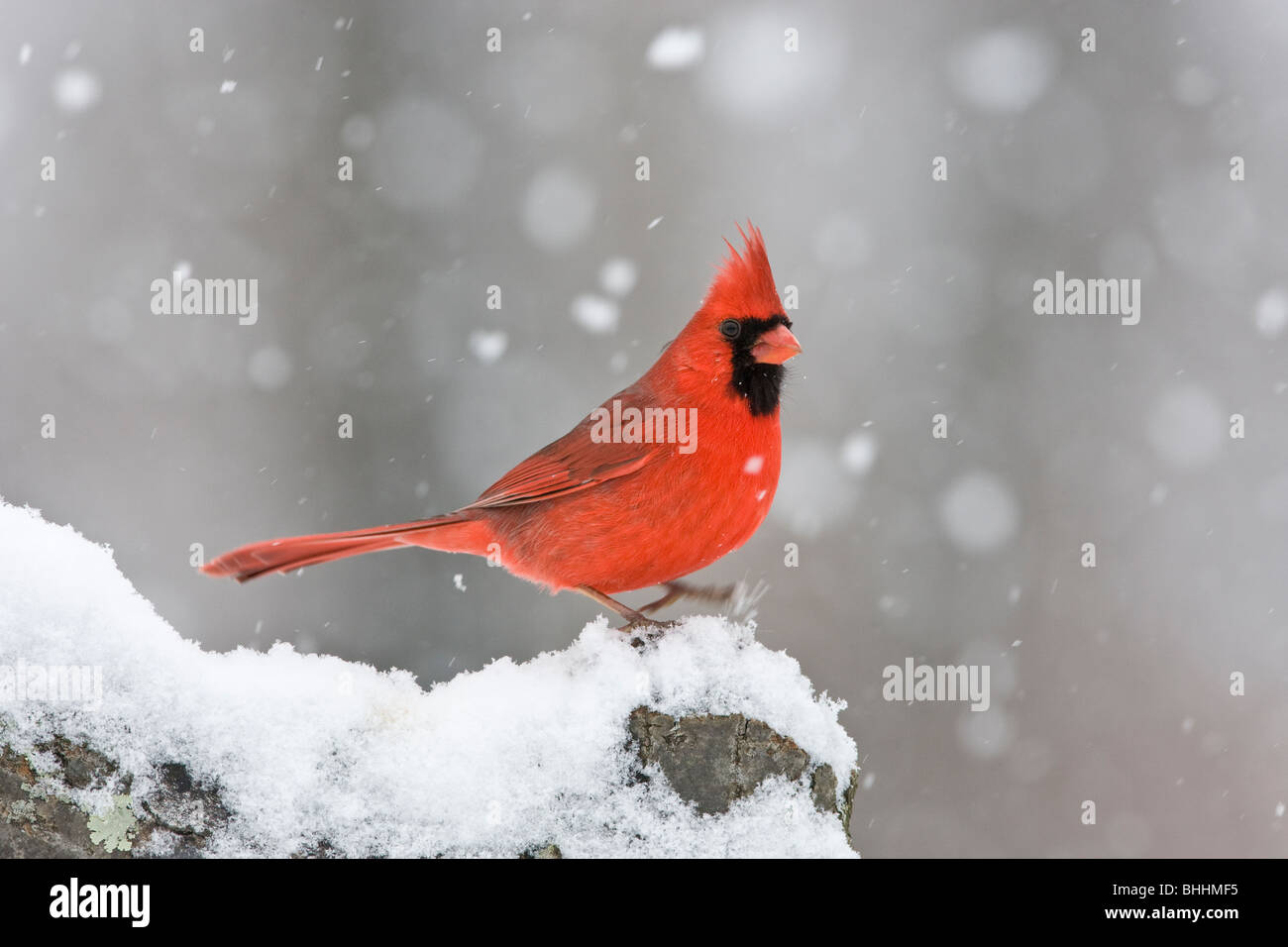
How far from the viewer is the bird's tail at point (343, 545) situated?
79.0 inches

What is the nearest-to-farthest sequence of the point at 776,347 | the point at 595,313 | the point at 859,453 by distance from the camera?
1. the point at 776,347
2. the point at 595,313
3. the point at 859,453

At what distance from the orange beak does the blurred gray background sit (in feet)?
6.17

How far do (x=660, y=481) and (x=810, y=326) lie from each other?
2503 mm

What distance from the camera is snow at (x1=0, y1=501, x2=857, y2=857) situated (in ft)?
5.58

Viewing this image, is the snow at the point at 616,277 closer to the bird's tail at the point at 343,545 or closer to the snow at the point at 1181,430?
the bird's tail at the point at 343,545

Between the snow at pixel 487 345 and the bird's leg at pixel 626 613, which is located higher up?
the snow at pixel 487 345

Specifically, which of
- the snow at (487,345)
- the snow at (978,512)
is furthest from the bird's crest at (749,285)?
the snow at (978,512)

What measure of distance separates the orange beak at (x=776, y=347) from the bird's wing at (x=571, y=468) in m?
→ 0.32

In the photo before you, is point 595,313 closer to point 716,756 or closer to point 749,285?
point 749,285

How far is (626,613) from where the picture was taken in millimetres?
2246

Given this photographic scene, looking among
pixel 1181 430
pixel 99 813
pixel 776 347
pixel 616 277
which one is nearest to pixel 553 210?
pixel 616 277

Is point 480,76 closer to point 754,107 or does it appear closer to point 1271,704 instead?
point 754,107

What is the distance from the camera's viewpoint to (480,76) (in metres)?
4.54

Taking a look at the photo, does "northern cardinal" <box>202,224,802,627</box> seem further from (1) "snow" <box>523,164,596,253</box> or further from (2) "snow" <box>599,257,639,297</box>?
(1) "snow" <box>523,164,596,253</box>
